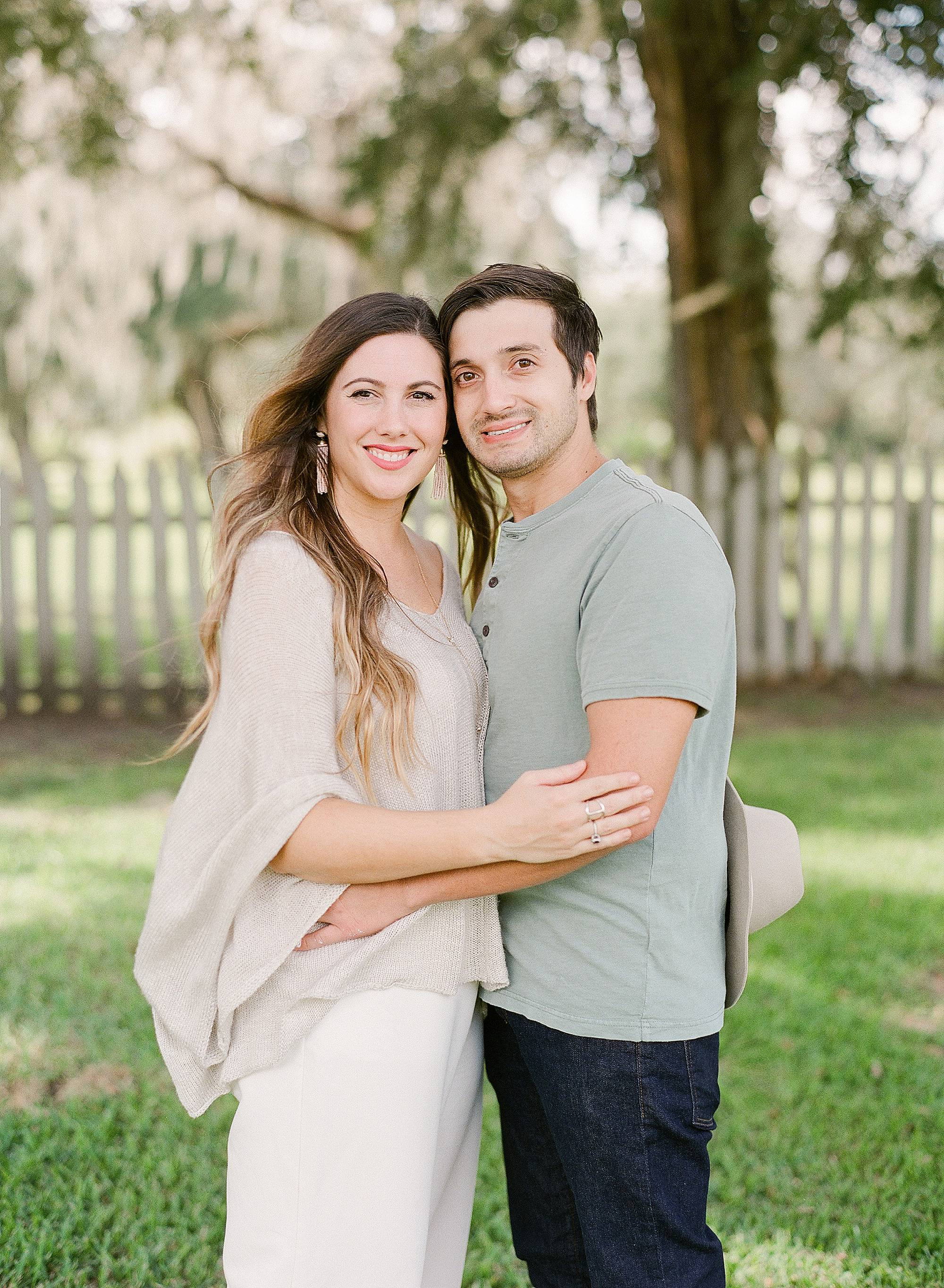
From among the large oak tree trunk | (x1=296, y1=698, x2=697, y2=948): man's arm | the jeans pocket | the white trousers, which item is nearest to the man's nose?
(x1=296, y1=698, x2=697, y2=948): man's arm

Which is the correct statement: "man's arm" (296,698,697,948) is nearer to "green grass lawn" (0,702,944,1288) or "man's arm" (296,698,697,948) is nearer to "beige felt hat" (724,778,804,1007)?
"beige felt hat" (724,778,804,1007)

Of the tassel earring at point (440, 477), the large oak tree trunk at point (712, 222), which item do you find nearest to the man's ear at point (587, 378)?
the tassel earring at point (440, 477)

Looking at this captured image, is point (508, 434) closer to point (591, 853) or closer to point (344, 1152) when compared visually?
point (591, 853)

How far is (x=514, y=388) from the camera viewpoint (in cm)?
225

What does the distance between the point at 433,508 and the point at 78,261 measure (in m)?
10.1

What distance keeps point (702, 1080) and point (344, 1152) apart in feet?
2.09

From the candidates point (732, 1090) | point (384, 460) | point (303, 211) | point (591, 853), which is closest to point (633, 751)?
point (591, 853)

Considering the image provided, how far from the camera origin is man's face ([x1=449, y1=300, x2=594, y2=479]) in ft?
7.32

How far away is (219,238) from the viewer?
18.1 metres

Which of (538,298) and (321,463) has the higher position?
(538,298)

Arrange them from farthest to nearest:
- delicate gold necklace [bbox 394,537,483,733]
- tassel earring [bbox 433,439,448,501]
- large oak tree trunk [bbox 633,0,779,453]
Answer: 1. large oak tree trunk [bbox 633,0,779,453]
2. tassel earring [bbox 433,439,448,501]
3. delicate gold necklace [bbox 394,537,483,733]

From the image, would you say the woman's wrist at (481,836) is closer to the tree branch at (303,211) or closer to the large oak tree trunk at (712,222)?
the large oak tree trunk at (712,222)

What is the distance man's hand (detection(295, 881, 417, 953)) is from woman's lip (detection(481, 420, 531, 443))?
893mm

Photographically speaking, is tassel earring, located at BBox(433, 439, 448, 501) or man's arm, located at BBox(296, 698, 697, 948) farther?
tassel earring, located at BBox(433, 439, 448, 501)
